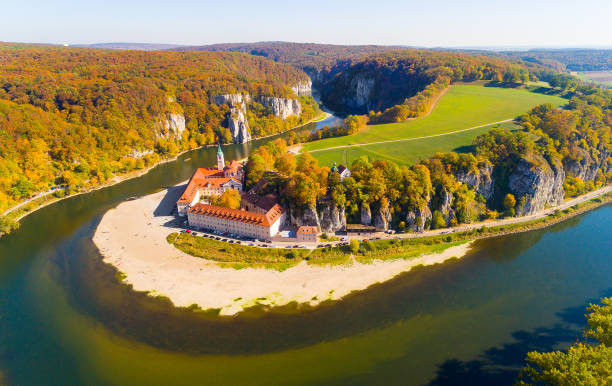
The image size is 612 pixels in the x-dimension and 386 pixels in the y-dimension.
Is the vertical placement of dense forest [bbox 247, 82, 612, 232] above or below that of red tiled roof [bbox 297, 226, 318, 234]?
above

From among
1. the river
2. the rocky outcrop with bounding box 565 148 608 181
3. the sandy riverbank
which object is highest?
the rocky outcrop with bounding box 565 148 608 181

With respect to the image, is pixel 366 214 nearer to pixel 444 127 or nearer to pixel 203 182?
pixel 203 182

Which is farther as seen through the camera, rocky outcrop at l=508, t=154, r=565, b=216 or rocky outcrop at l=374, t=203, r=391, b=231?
rocky outcrop at l=508, t=154, r=565, b=216

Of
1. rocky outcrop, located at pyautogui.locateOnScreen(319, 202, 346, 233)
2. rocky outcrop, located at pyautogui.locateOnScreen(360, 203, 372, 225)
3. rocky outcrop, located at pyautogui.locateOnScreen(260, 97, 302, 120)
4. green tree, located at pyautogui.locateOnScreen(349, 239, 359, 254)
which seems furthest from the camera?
rocky outcrop, located at pyautogui.locateOnScreen(260, 97, 302, 120)

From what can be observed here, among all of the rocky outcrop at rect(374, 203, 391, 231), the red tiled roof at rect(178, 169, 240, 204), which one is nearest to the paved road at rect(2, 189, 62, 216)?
the red tiled roof at rect(178, 169, 240, 204)

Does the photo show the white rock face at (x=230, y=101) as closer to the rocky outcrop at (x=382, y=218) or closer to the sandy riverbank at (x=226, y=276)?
the sandy riverbank at (x=226, y=276)

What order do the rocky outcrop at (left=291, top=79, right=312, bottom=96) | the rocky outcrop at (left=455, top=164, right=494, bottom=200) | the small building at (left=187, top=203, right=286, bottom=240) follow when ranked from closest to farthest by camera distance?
the small building at (left=187, top=203, right=286, bottom=240), the rocky outcrop at (left=455, top=164, right=494, bottom=200), the rocky outcrop at (left=291, top=79, right=312, bottom=96)

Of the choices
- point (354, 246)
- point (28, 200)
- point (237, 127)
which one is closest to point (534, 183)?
point (354, 246)

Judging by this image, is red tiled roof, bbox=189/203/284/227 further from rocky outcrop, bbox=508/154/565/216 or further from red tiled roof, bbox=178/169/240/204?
rocky outcrop, bbox=508/154/565/216

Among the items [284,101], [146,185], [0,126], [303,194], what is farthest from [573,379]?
[284,101]
